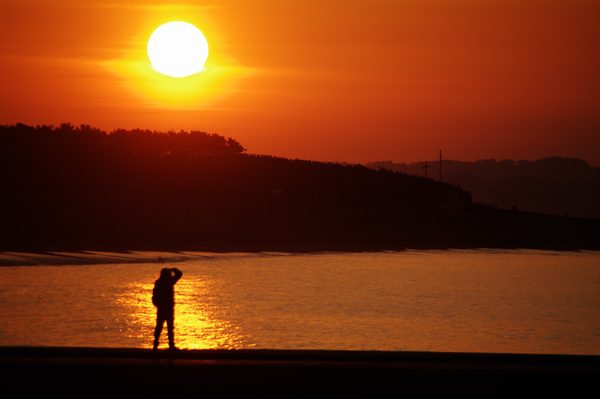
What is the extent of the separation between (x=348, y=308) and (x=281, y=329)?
16.0 m

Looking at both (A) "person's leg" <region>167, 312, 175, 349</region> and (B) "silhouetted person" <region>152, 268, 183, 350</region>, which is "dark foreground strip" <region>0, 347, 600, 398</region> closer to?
(A) "person's leg" <region>167, 312, 175, 349</region>

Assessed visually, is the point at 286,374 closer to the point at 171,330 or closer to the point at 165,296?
the point at 171,330

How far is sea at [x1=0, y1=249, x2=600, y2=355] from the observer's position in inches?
1903

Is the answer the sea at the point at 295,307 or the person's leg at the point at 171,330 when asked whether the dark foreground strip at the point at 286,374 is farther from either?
the sea at the point at 295,307

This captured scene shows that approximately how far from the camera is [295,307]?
227 ft

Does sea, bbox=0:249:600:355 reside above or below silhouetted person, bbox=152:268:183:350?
below

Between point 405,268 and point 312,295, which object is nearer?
point 312,295

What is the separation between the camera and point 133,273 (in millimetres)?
92188

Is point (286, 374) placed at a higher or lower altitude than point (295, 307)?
higher

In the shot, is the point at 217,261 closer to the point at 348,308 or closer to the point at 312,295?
the point at 312,295

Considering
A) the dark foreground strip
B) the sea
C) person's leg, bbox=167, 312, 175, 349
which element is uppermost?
person's leg, bbox=167, 312, 175, 349

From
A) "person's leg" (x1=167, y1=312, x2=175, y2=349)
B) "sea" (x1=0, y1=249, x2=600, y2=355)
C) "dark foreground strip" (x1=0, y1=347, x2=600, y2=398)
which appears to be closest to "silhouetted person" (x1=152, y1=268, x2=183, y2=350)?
"person's leg" (x1=167, y1=312, x2=175, y2=349)

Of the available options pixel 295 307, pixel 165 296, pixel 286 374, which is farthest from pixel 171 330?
pixel 295 307

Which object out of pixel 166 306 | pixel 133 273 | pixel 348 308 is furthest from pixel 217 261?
pixel 166 306
